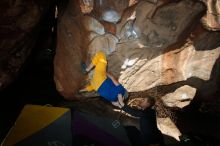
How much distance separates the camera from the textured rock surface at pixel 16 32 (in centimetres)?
488

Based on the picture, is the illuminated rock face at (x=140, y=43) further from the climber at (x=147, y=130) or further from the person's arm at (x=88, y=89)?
the climber at (x=147, y=130)

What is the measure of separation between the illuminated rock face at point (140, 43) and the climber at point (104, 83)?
35 cm

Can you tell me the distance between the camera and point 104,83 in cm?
525

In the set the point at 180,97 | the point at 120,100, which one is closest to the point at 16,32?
the point at 120,100

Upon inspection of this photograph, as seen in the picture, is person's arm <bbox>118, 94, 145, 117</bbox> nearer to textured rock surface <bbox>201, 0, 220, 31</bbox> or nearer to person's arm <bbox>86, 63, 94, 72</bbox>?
person's arm <bbox>86, 63, 94, 72</bbox>

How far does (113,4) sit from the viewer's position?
17.7 feet

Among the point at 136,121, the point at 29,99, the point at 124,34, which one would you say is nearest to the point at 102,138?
the point at 136,121

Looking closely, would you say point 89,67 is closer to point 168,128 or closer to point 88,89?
point 88,89

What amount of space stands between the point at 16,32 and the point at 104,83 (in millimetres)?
1731

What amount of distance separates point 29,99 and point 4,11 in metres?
2.05

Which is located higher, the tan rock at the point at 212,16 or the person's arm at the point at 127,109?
the tan rock at the point at 212,16

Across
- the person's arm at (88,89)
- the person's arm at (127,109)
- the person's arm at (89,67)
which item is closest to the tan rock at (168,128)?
the person's arm at (127,109)

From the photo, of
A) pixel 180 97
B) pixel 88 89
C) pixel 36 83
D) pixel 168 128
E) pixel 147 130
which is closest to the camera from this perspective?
pixel 147 130

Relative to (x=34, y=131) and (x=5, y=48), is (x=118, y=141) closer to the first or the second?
(x=34, y=131)
